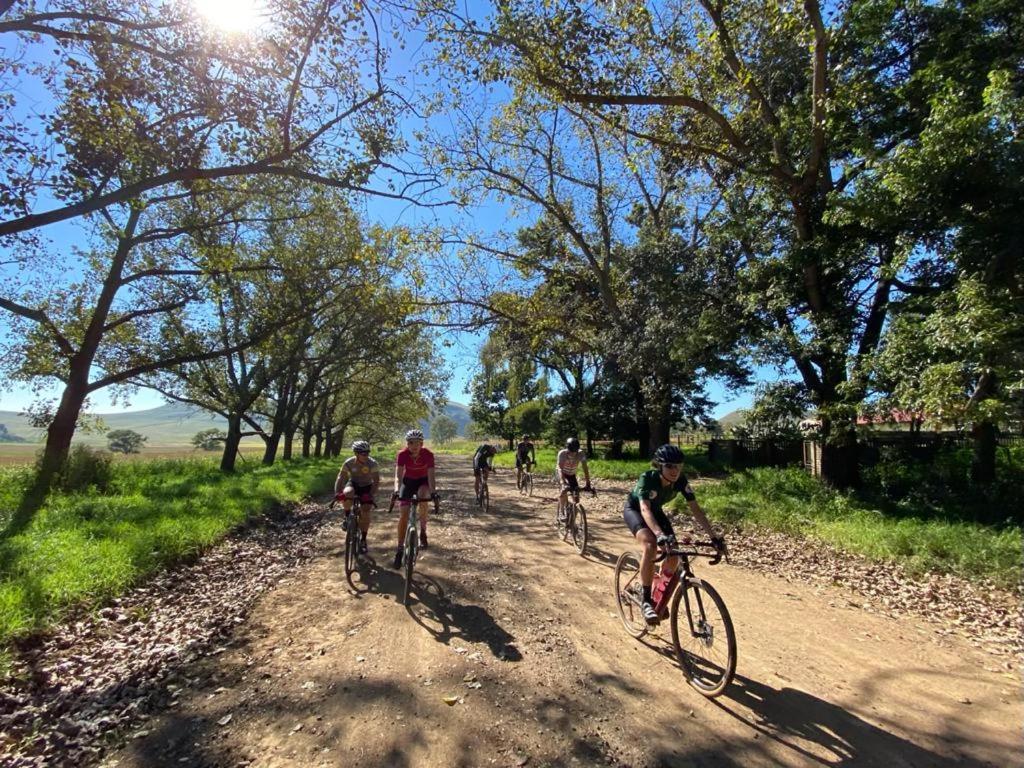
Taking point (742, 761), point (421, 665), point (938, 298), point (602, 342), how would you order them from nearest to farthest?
1. point (742, 761)
2. point (421, 665)
3. point (938, 298)
4. point (602, 342)

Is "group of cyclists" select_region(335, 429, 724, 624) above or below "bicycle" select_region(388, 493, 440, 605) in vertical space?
above

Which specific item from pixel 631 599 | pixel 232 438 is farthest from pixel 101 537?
pixel 232 438

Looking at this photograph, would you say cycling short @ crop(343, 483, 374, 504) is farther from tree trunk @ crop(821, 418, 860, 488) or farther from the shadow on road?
tree trunk @ crop(821, 418, 860, 488)

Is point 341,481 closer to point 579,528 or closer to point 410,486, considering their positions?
point 410,486

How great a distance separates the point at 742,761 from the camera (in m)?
3.40

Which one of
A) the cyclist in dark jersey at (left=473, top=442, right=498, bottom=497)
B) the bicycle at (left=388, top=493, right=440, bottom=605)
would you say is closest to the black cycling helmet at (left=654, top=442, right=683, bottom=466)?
the bicycle at (left=388, top=493, right=440, bottom=605)

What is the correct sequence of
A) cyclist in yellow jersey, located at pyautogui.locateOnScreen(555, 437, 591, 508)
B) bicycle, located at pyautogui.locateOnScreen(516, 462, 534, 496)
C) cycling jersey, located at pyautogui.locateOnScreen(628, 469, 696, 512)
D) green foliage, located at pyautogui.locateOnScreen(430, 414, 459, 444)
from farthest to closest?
green foliage, located at pyautogui.locateOnScreen(430, 414, 459, 444), bicycle, located at pyautogui.locateOnScreen(516, 462, 534, 496), cyclist in yellow jersey, located at pyautogui.locateOnScreen(555, 437, 591, 508), cycling jersey, located at pyautogui.locateOnScreen(628, 469, 696, 512)

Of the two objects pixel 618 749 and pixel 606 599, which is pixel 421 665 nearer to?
pixel 618 749

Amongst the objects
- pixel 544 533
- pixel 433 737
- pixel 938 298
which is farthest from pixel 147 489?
pixel 938 298

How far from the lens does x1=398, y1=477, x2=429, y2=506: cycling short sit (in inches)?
291

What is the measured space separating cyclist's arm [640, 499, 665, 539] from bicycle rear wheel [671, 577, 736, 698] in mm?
516

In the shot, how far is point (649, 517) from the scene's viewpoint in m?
5.01

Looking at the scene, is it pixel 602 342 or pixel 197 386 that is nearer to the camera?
pixel 602 342

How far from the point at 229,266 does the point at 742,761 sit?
13.6 meters
